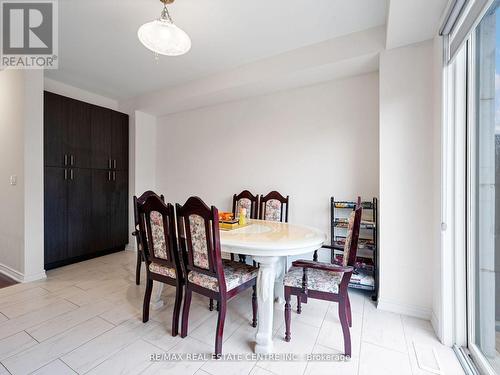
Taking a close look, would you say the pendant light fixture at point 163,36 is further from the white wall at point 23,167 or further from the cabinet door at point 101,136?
the cabinet door at point 101,136

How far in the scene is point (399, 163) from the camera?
82.9 inches

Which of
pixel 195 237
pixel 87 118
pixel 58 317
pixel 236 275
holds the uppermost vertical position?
pixel 87 118

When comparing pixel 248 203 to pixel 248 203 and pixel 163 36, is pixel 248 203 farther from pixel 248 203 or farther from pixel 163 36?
pixel 163 36

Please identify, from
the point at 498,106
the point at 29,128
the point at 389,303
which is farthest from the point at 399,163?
the point at 29,128

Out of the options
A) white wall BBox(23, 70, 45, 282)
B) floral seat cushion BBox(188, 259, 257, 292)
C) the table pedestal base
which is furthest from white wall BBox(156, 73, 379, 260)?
white wall BBox(23, 70, 45, 282)

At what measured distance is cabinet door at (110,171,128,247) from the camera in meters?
3.77

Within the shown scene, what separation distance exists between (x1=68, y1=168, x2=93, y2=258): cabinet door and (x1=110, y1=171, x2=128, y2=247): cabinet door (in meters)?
0.37

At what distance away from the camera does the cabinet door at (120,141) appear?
3.75 metres

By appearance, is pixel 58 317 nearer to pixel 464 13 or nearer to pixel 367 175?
pixel 367 175

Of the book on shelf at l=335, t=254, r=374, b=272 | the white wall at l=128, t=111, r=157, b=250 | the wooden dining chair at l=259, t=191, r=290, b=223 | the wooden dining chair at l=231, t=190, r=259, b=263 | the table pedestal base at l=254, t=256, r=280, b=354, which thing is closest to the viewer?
the table pedestal base at l=254, t=256, r=280, b=354

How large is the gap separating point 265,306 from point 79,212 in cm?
301

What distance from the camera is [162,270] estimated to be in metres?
1.90

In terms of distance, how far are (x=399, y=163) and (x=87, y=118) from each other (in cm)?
388

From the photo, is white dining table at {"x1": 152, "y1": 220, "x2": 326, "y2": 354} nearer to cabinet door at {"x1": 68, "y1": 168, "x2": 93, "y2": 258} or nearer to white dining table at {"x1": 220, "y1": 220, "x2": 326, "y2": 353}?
white dining table at {"x1": 220, "y1": 220, "x2": 326, "y2": 353}
